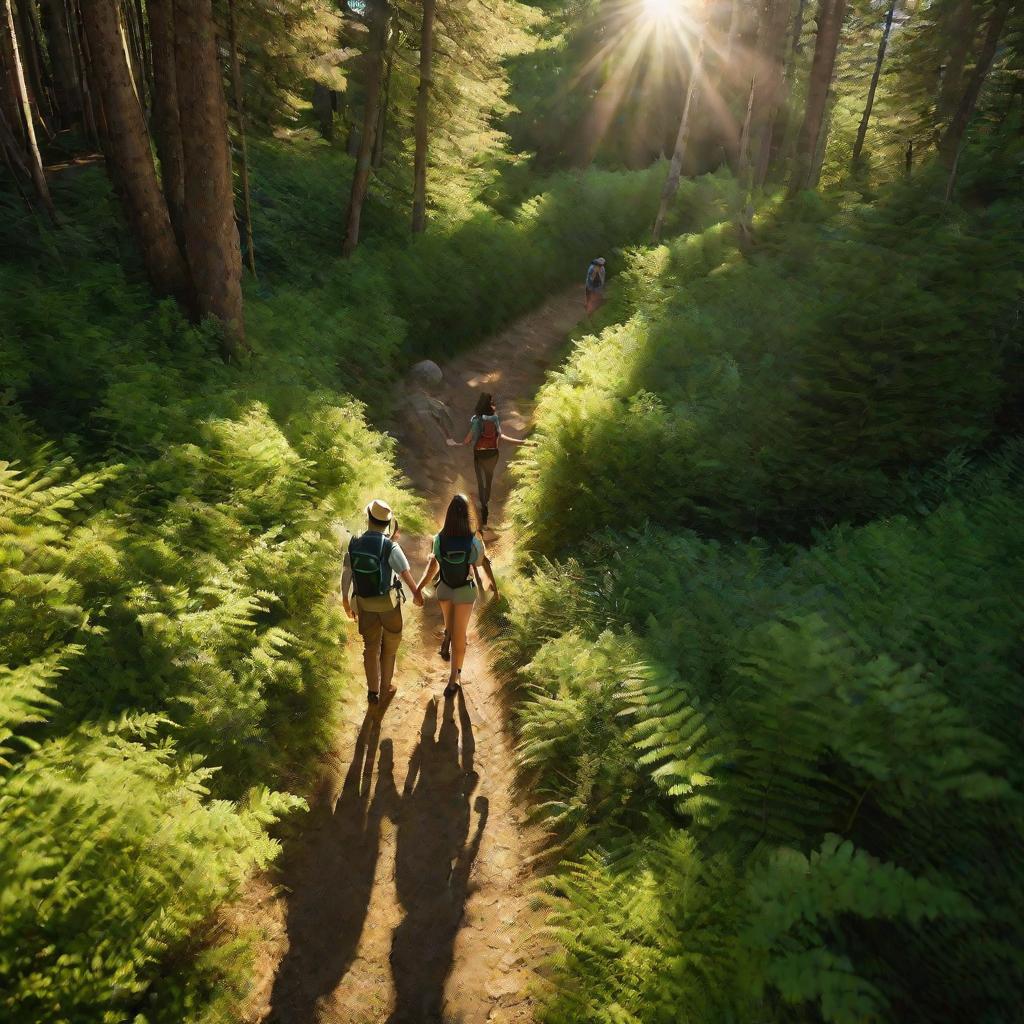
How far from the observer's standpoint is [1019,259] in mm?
9594

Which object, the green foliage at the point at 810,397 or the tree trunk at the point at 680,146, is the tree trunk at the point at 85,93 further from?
the tree trunk at the point at 680,146

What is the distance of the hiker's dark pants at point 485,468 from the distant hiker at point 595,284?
10.6 m

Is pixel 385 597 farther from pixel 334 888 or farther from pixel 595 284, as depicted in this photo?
pixel 595 284

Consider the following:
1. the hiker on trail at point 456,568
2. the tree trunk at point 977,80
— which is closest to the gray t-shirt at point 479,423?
the hiker on trail at point 456,568

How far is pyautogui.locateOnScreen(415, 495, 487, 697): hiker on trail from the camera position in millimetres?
7250

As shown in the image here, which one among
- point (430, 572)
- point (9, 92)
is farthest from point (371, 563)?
point (9, 92)

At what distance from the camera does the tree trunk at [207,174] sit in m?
9.52

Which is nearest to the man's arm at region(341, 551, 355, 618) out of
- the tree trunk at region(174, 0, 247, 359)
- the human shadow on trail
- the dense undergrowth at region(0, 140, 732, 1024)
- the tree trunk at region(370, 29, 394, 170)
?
the dense undergrowth at region(0, 140, 732, 1024)

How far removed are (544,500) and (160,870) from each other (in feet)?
24.2

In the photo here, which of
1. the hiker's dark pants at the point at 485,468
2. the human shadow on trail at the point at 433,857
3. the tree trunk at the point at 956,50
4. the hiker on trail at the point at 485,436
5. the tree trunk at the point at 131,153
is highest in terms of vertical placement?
the tree trunk at the point at 956,50

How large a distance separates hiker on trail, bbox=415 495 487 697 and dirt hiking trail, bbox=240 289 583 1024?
0.75 metres

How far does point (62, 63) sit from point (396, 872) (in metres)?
20.3

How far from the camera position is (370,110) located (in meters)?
16.5

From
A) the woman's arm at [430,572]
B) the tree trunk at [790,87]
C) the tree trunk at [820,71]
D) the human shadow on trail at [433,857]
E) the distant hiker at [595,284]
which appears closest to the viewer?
the human shadow on trail at [433,857]
